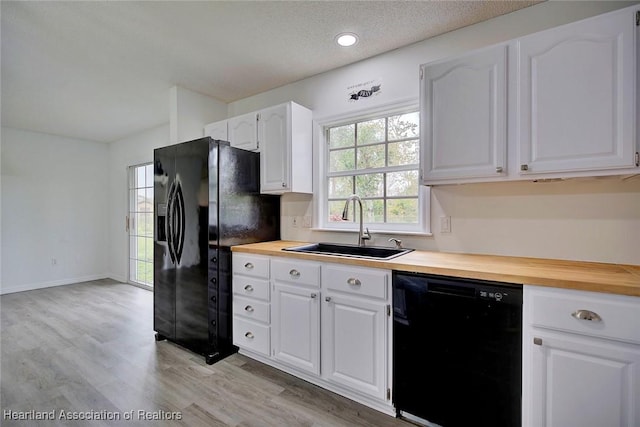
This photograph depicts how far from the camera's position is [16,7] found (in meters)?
1.93

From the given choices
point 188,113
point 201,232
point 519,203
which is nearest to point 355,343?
point 519,203

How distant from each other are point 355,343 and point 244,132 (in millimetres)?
2163

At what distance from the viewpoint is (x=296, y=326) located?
2.12m

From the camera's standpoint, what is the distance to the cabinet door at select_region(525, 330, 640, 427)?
3.87 feet

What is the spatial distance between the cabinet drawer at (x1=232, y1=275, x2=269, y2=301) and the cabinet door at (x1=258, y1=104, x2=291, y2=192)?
83cm

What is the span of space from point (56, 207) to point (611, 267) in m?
6.88

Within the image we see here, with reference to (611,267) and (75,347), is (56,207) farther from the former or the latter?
(611,267)

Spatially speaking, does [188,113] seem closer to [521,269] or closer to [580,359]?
[521,269]

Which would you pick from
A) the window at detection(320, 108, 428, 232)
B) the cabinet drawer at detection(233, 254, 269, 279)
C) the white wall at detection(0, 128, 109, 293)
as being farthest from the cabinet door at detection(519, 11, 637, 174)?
the white wall at detection(0, 128, 109, 293)

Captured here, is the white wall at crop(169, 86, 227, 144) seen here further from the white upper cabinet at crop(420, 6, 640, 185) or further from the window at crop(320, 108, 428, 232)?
the white upper cabinet at crop(420, 6, 640, 185)

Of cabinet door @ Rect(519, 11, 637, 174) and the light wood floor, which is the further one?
the light wood floor

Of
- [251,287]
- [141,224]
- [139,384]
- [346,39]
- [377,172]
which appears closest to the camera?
[139,384]

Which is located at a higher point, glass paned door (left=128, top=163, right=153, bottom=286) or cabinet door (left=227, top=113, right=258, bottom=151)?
cabinet door (left=227, top=113, right=258, bottom=151)

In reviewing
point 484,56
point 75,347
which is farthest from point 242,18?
point 75,347
